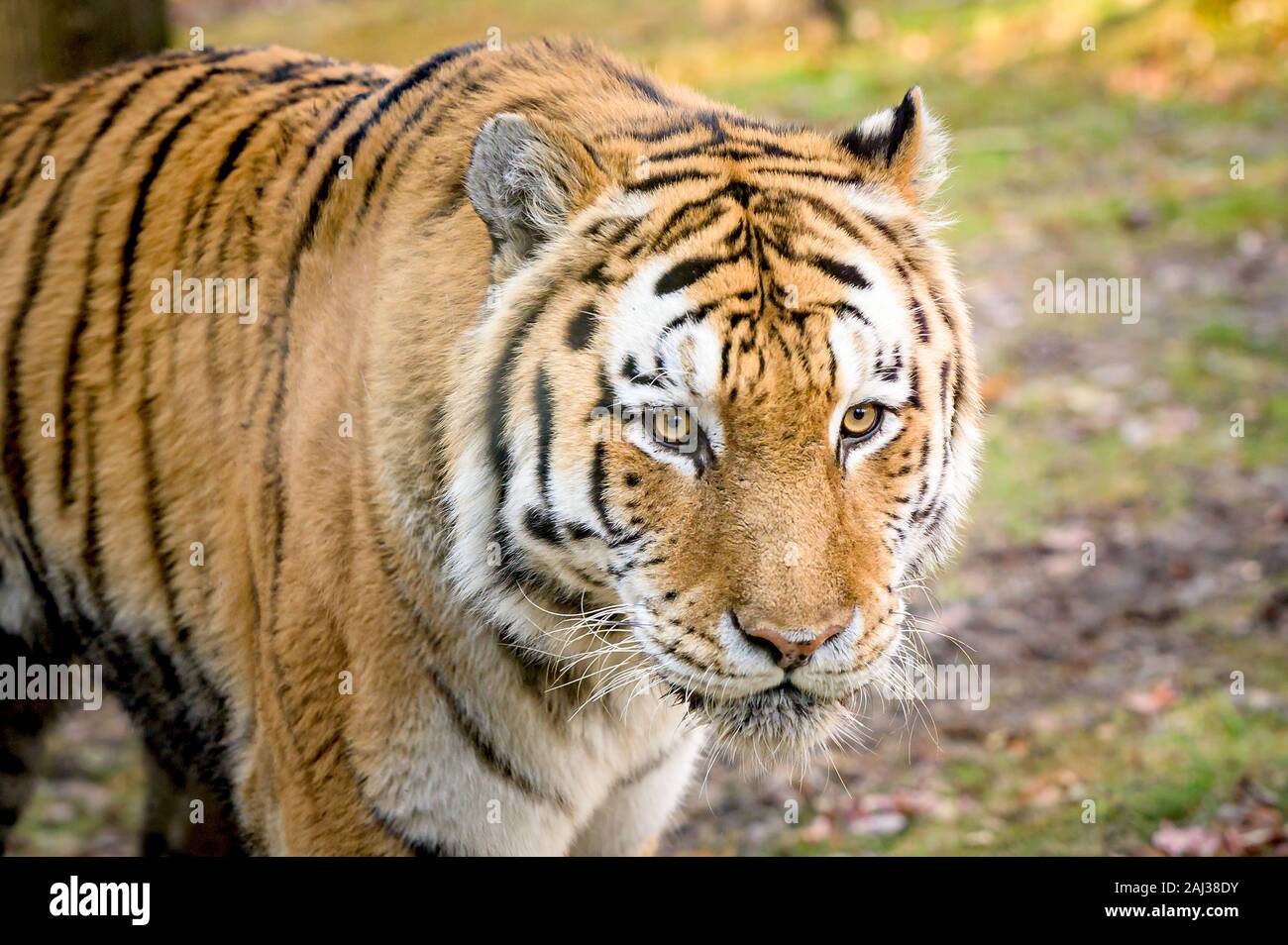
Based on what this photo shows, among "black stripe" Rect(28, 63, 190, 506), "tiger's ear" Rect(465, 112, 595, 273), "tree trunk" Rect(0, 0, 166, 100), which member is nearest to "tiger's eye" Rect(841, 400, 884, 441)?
"tiger's ear" Rect(465, 112, 595, 273)

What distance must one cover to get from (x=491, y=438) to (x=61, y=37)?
264cm

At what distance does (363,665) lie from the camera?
2.55 metres

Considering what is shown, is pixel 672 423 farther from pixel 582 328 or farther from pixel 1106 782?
pixel 1106 782

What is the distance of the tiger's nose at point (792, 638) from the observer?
87.3 inches

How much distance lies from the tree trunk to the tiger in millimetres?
1256

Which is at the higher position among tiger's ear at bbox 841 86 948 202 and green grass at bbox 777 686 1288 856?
tiger's ear at bbox 841 86 948 202

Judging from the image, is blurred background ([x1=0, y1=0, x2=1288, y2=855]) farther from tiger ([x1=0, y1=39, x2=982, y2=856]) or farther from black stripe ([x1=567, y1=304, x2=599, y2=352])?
black stripe ([x1=567, y1=304, x2=599, y2=352])

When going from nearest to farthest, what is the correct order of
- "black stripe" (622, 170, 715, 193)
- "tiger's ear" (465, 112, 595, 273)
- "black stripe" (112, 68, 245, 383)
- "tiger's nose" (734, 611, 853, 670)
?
"tiger's nose" (734, 611, 853, 670) < "tiger's ear" (465, 112, 595, 273) < "black stripe" (622, 170, 715, 193) < "black stripe" (112, 68, 245, 383)

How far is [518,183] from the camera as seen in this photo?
2.38 m

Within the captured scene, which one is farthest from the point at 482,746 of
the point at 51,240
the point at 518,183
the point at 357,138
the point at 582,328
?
the point at 51,240

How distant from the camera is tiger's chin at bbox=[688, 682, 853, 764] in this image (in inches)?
92.9
